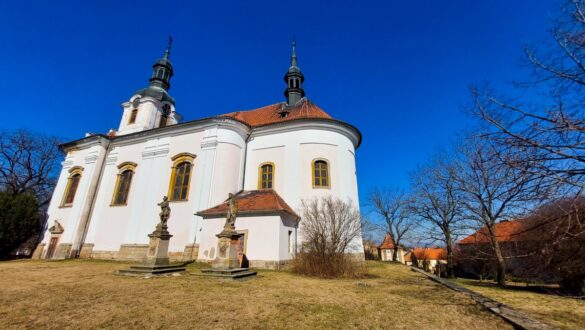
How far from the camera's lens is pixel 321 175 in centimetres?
1658

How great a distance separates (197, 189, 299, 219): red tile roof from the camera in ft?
43.3

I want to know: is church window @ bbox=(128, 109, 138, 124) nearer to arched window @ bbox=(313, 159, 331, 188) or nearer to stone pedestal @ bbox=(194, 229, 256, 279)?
arched window @ bbox=(313, 159, 331, 188)

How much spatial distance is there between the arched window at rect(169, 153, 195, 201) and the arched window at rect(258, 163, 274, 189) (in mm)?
4453

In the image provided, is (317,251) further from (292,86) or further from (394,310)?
(292,86)

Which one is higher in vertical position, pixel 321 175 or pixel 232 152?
pixel 232 152

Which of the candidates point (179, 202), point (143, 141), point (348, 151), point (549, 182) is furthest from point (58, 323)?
point (143, 141)

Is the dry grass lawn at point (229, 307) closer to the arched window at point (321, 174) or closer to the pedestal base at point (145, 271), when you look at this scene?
the pedestal base at point (145, 271)

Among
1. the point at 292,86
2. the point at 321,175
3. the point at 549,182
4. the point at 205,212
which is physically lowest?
the point at 549,182

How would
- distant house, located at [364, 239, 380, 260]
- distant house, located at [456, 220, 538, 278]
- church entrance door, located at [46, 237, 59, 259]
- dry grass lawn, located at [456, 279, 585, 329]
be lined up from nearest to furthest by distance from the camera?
dry grass lawn, located at [456, 279, 585, 329], distant house, located at [456, 220, 538, 278], church entrance door, located at [46, 237, 59, 259], distant house, located at [364, 239, 380, 260]

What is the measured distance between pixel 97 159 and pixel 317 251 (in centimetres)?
1851

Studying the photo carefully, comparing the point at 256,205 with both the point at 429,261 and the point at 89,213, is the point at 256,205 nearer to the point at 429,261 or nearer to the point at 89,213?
the point at 89,213

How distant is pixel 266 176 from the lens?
57.1 ft

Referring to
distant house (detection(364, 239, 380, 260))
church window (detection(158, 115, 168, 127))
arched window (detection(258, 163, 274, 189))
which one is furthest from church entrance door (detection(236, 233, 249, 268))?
church window (detection(158, 115, 168, 127))

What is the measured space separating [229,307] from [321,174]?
475 inches
